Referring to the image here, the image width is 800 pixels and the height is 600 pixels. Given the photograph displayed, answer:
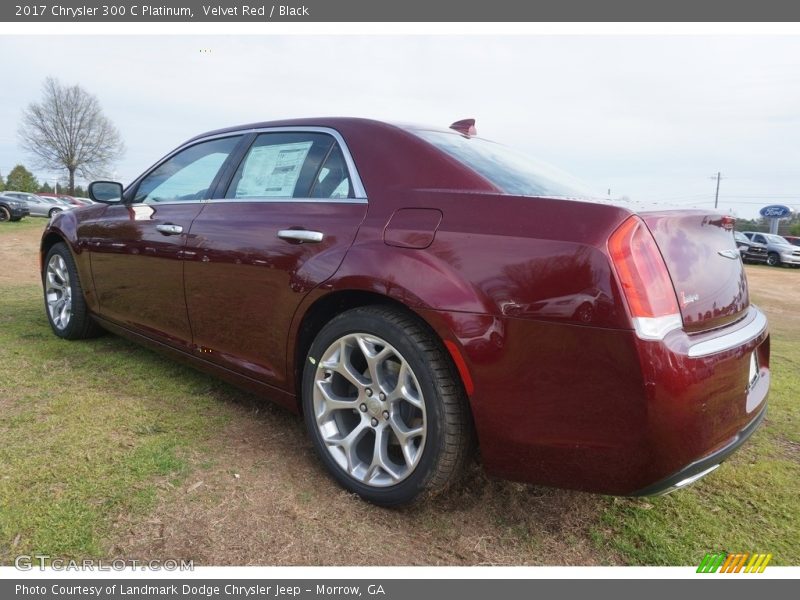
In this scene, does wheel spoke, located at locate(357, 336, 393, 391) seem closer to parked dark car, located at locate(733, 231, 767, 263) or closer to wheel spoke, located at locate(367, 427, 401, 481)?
wheel spoke, located at locate(367, 427, 401, 481)

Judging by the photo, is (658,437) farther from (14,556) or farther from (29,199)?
(29,199)

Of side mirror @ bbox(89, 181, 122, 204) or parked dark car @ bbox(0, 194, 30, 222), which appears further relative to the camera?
parked dark car @ bbox(0, 194, 30, 222)

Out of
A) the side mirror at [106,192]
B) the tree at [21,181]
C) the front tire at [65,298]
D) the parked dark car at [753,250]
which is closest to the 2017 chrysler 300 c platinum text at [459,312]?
the side mirror at [106,192]

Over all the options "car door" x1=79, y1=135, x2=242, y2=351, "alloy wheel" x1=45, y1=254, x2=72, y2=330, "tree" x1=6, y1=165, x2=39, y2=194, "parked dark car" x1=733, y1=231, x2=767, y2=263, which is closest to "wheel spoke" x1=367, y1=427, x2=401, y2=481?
"car door" x1=79, y1=135, x2=242, y2=351

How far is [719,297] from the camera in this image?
1942 mm

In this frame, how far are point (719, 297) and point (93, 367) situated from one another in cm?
354

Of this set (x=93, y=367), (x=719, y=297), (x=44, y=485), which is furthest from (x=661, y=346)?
(x=93, y=367)

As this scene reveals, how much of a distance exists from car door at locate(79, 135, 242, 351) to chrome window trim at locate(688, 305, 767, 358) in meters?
2.43

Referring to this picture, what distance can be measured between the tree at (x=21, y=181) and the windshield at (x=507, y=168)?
60647mm

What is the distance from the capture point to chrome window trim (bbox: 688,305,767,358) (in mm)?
1709

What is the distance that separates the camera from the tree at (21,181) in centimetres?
5231

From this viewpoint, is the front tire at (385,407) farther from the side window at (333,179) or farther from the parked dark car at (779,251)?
the parked dark car at (779,251)

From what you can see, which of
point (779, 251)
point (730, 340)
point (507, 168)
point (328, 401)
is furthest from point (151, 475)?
point (779, 251)

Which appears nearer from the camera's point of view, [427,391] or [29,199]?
[427,391]
